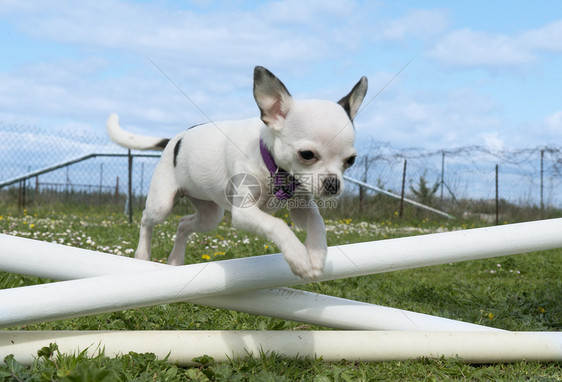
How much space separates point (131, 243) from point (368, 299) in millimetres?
3662

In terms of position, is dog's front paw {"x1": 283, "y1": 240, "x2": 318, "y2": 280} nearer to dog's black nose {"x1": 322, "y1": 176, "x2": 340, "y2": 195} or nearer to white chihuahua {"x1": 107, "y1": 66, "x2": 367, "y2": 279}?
white chihuahua {"x1": 107, "y1": 66, "x2": 367, "y2": 279}

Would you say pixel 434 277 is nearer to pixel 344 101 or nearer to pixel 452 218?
pixel 344 101

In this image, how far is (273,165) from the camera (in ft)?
9.07

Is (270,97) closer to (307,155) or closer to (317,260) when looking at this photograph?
(307,155)

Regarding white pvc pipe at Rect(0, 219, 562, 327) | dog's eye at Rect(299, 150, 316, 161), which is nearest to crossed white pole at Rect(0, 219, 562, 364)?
white pvc pipe at Rect(0, 219, 562, 327)

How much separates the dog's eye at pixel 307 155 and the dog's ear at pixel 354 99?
45 cm

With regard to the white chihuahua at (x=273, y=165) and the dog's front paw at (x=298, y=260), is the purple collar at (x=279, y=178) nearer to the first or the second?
the white chihuahua at (x=273, y=165)

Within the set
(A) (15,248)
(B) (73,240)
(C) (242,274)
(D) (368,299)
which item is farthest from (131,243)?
(C) (242,274)

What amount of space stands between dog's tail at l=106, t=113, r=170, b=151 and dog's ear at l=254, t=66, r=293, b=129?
1794 millimetres

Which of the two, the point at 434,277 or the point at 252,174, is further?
the point at 434,277

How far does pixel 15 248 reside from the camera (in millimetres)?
3033

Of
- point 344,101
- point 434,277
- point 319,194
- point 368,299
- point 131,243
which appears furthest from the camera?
point 131,243

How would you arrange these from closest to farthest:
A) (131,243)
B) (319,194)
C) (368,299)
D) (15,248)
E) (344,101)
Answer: (319,194) < (344,101) < (15,248) < (368,299) < (131,243)

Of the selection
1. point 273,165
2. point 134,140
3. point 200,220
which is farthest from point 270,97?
point 134,140
